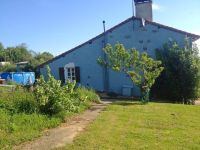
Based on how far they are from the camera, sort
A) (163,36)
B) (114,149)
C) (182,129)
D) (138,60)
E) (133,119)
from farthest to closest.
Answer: (163,36), (138,60), (133,119), (182,129), (114,149)

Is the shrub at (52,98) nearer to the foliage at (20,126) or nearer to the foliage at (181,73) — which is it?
the foliage at (20,126)

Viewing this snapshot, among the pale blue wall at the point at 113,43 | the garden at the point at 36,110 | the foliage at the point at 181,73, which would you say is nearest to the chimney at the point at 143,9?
the pale blue wall at the point at 113,43

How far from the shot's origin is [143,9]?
26.6 meters

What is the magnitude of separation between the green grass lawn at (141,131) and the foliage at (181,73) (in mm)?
8844

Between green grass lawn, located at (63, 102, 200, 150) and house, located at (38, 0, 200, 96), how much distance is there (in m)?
11.3

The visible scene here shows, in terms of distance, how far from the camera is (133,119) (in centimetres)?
1223

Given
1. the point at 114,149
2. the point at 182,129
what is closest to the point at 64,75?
the point at 182,129

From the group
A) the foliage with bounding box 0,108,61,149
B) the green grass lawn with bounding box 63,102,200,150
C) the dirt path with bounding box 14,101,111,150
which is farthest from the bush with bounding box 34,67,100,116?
the green grass lawn with bounding box 63,102,200,150

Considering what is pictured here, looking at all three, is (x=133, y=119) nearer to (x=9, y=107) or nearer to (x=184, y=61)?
(x=9, y=107)

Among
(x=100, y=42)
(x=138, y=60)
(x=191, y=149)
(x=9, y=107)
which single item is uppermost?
(x=100, y=42)

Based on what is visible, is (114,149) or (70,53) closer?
(114,149)

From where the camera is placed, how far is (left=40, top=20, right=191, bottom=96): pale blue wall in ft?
82.0

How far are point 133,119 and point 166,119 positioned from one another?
3.91 feet

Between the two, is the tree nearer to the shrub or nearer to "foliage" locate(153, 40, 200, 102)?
"foliage" locate(153, 40, 200, 102)
